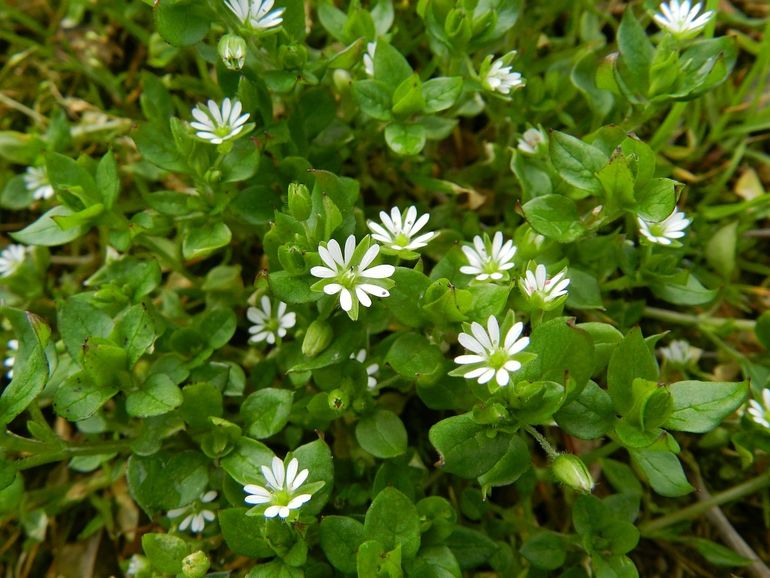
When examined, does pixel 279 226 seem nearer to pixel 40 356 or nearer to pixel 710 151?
pixel 40 356

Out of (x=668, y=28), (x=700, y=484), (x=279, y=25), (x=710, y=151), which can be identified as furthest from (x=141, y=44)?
(x=700, y=484)

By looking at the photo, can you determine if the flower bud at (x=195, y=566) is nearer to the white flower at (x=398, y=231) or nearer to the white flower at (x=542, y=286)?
the white flower at (x=398, y=231)

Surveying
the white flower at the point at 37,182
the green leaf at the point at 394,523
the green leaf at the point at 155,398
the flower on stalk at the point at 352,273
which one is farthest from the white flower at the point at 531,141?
the white flower at the point at 37,182

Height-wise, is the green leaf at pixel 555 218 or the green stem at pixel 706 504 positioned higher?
the green leaf at pixel 555 218

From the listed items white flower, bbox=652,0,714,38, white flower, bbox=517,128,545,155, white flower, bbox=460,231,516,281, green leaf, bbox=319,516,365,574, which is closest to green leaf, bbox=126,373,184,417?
green leaf, bbox=319,516,365,574

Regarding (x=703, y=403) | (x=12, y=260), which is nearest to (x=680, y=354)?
(x=703, y=403)

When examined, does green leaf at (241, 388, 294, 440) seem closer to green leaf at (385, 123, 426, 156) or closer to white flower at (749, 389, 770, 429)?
green leaf at (385, 123, 426, 156)
